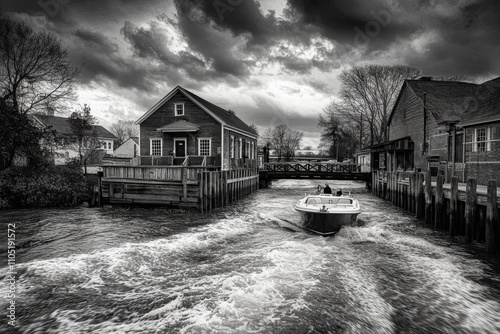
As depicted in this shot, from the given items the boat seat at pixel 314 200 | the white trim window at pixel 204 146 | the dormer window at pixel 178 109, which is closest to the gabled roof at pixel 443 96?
the boat seat at pixel 314 200

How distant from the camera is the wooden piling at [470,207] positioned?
10.6m

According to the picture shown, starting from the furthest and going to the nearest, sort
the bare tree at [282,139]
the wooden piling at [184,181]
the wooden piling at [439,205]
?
1. the bare tree at [282,139]
2. the wooden piling at [184,181]
3. the wooden piling at [439,205]

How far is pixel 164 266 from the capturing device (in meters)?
8.79

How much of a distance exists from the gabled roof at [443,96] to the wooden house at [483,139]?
20.2 feet

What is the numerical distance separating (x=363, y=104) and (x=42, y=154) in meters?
42.8

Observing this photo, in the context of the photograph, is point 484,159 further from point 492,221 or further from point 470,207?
point 492,221

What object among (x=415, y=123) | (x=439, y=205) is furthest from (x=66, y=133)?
(x=415, y=123)

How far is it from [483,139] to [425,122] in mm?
10496

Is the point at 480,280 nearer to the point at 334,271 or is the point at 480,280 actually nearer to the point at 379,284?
the point at 379,284

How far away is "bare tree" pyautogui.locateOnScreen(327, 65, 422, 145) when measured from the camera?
4444 cm

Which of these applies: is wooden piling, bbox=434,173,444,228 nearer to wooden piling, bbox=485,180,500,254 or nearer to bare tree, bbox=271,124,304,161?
wooden piling, bbox=485,180,500,254

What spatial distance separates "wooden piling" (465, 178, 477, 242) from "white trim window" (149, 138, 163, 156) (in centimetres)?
2277

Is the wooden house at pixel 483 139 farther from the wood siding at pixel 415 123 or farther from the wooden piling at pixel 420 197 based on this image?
the wood siding at pixel 415 123

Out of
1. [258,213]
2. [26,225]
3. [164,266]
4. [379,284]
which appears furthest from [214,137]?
[379,284]
